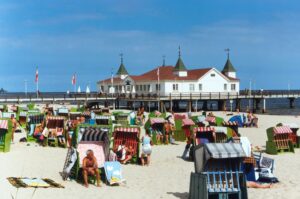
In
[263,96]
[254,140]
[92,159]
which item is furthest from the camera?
[263,96]

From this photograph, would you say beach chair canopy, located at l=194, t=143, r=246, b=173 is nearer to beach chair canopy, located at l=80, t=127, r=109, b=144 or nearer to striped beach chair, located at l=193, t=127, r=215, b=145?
beach chair canopy, located at l=80, t=127, r=109, b=144

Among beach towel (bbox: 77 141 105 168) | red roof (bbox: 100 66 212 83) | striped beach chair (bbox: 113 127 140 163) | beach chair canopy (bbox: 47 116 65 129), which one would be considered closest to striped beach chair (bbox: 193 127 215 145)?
striped beach chair (bbox: 113 127 140 163)

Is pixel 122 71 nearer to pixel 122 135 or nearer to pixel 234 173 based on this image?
pixel 122 135

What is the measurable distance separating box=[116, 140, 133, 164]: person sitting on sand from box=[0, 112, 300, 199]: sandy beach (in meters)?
0.37

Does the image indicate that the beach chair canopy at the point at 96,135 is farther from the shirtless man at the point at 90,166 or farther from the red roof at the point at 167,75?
the red roof at the point at 167,75

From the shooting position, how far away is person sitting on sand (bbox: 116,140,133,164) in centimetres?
1609

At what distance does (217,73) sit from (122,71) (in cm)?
1400

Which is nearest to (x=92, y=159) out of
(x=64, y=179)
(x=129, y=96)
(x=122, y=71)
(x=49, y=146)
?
(x=64, y=179)

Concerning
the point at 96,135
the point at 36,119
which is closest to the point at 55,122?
the point at 36,119

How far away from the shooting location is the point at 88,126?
1686 cm

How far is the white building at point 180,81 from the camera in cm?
5556

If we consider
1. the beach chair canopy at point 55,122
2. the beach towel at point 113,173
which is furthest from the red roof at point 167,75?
the beach towel at point 113,173

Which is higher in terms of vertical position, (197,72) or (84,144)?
(197,72)

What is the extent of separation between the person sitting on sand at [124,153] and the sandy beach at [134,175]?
1.21 ft
